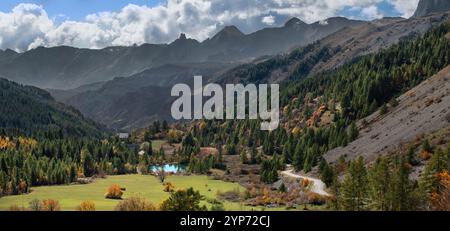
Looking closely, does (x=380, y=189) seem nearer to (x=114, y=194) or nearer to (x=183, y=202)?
(x=183, y=202)

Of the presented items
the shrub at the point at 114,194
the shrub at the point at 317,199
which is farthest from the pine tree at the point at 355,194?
the shrub at the point at 114,194

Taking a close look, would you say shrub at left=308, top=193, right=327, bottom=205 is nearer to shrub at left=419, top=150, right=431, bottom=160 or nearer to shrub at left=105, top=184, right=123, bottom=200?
shrub at left=419, top=150, right=431, bottom=160

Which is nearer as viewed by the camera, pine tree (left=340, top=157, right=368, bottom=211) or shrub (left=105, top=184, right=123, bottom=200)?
pine tree (left=340, top=157, right=368, bottom=211)

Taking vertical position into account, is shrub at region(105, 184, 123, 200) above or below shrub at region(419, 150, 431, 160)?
below

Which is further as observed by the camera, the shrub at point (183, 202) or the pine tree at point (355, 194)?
the pine tree at point (355, 194)

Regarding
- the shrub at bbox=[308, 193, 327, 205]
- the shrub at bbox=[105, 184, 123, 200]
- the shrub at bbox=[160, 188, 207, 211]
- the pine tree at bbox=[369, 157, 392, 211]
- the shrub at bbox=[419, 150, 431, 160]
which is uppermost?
the shrub at bbox=[419, 150, 431, 160]

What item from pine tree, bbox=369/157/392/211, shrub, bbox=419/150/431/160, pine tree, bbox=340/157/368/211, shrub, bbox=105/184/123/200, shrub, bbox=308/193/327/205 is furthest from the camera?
shrub, bbox=105/184/123/200

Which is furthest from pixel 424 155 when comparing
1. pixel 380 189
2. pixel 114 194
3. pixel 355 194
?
pixel 114 194

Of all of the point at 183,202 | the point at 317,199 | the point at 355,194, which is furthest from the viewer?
the point at 317,199

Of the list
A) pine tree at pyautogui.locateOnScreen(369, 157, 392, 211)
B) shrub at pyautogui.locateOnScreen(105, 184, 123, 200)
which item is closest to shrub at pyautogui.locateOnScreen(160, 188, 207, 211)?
pine tree at pyautogui.locateOnScreen(369, 157, 392, 211)

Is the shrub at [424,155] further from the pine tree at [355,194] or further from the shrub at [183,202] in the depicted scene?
the shrub at [183,202]

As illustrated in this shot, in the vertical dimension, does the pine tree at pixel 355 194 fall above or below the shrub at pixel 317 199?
above
